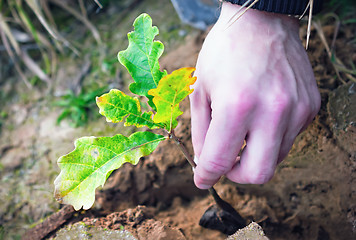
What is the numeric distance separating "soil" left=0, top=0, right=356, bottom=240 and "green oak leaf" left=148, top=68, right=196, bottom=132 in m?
0.50

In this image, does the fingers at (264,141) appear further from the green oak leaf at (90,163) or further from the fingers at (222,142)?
the green oak leaf at (90,163)

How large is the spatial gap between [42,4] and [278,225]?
7.70ft

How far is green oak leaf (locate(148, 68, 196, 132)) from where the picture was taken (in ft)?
3.10

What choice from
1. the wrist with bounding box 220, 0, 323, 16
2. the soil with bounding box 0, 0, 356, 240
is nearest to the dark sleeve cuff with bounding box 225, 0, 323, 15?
the wrist with bounding box 220, 0, 323, 16

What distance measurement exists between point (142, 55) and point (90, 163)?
16.8 inches

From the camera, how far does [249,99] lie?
0.98 m

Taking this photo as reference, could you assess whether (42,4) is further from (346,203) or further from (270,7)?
(346,203)

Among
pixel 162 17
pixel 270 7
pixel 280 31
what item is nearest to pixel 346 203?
pixel 280 31

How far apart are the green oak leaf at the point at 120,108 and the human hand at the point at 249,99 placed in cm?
21

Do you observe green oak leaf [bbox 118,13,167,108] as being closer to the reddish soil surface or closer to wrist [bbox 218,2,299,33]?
wrist [bbox 218,2,299,33]

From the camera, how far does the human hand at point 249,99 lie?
0.99 metres

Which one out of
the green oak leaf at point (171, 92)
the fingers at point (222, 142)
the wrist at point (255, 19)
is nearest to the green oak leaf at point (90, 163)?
the green oak leaf at point (171, 92)

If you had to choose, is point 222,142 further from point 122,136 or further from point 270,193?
point 270,193

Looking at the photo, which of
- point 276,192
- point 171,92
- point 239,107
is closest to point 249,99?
point 239,107
